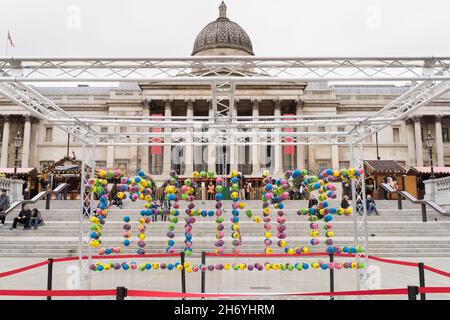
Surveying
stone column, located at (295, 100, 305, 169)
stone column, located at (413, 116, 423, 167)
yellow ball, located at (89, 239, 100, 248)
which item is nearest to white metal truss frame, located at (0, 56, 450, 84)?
yellow ball, located at (89, 239, 100, 248)

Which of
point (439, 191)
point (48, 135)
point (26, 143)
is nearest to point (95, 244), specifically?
point (439, 191)

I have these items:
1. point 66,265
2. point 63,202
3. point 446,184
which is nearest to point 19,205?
point 63,202

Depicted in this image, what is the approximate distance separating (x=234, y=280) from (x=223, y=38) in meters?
52.4

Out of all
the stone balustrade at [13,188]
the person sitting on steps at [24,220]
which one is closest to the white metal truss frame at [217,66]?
the person sitting on steps at [24,220]

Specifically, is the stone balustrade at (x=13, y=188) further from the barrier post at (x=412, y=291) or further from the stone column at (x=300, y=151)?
the stone column at (x=300, y=151)

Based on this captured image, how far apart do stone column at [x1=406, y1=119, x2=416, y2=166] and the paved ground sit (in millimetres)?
44398

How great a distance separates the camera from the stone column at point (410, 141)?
2042 inches

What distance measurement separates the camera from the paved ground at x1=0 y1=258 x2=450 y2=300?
30.0 ft

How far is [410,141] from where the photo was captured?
172 ft

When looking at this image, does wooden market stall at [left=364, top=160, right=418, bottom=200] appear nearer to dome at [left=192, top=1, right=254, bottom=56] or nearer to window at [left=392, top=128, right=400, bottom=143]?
window at [left=392, top=128, right=400, bottom=143]

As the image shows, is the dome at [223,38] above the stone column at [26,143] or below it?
above

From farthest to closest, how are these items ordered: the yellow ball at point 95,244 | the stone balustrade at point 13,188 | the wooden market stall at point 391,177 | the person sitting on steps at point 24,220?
the wooden market stall at point 391,177 < the stone balustrade at point 13,188 < the person sitting on steps at point 24,220 < the yellow ball at point 95,244

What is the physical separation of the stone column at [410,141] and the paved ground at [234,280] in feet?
146

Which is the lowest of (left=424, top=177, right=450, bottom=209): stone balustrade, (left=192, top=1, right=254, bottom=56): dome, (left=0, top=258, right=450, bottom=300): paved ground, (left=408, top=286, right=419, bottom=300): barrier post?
(left=0, top=258, right=450, bottom=300): paved ground
